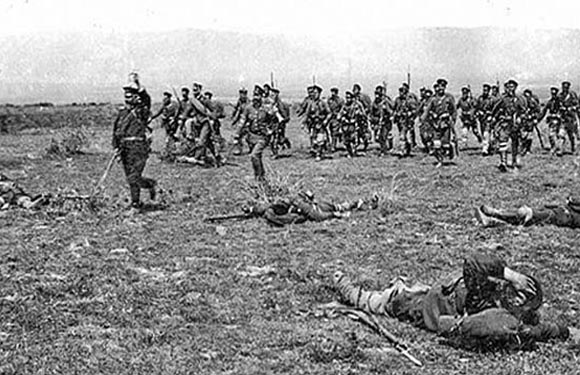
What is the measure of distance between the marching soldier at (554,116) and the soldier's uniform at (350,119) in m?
4.35

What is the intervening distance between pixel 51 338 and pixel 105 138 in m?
22.4

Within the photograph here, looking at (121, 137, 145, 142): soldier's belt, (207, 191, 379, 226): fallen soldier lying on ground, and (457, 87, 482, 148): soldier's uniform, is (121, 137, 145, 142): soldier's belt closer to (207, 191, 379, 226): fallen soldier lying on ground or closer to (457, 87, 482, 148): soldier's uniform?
(207, 191, 379, 226): fallen soldier lying on ground

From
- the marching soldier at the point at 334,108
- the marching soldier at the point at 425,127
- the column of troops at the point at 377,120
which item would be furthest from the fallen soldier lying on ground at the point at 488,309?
the marching soldier at the point at 334,108

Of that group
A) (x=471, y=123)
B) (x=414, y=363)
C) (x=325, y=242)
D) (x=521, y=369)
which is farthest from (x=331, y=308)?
(x=471, y=123)

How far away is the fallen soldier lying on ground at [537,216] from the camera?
11.3 metres

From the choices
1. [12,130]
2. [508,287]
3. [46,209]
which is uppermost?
[508,287]

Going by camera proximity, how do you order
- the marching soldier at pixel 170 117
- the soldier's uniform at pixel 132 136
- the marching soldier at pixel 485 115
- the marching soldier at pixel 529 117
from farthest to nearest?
the marching soldier at pixel 170 117 → the marching soldier at pixel 485 115 → the marching soldier at pixel 529 117 → the soldier's uniform at pixel 132 136

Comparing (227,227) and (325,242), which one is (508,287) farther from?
(227,227)

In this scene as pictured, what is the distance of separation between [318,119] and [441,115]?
4176 mm

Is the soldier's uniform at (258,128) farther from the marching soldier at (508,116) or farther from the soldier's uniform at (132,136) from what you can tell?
the marching soldier at (508,116)

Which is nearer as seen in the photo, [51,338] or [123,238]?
[51,338]

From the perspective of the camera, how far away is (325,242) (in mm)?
10812

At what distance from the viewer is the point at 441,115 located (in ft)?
59.3

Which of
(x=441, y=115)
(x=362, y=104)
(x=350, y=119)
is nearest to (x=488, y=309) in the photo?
(x=441, y=115)
